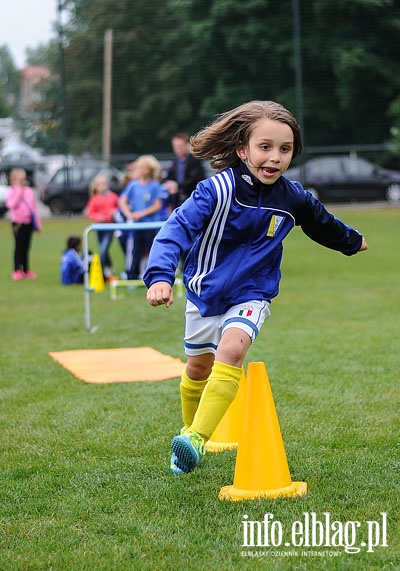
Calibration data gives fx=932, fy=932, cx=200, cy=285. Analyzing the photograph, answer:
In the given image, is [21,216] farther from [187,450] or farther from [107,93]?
[107,93]

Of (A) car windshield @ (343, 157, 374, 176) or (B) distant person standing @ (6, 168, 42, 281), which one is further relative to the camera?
(A) car windshield @ (343, 157, 374, 176)

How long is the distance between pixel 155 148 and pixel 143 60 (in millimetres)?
3319

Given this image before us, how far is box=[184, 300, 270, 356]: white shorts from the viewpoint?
13.7 ft

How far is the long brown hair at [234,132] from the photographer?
14.1 feet

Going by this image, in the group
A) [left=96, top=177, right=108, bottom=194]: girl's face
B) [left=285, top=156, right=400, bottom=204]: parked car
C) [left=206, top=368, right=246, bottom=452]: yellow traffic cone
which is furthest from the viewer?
[left=285, top=156, right=400, bottom=204]: parked car

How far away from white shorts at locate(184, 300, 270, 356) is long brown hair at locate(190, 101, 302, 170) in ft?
2.26

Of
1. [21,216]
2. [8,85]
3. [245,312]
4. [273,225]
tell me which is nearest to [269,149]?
[273,225]

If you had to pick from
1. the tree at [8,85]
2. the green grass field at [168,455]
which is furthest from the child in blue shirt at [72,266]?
the tree at [8,85]

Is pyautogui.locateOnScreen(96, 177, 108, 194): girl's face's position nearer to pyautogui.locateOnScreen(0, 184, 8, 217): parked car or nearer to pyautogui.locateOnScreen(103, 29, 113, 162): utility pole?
pyautogui.locateOnScreen(0, 184, 8, 217): parked car

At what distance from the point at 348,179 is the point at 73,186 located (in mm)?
8606

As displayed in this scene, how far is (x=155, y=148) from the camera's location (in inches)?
1364

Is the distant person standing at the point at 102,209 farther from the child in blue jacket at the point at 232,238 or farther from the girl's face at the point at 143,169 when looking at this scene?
the child in blue jacket at the point at 232,238

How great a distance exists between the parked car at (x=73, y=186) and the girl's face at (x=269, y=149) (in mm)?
24251

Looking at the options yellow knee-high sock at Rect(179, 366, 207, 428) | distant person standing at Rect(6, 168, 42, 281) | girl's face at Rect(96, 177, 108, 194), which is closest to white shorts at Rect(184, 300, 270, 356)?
yellow knee-high sock at Rect(179, 366, 207, 428)
